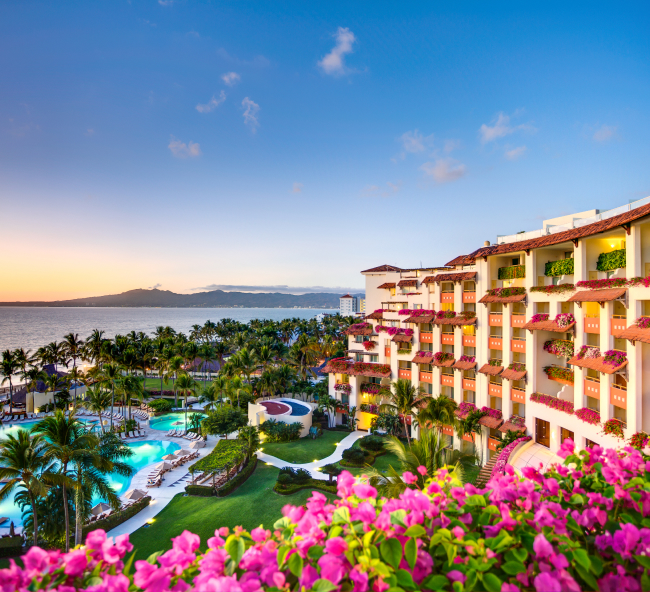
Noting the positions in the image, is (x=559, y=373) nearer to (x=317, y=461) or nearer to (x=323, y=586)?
(x=317, y=461)

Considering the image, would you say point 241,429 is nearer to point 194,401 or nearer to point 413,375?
point 413,375

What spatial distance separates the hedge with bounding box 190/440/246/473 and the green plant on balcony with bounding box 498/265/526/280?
25.0 m

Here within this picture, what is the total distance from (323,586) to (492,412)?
28.3m

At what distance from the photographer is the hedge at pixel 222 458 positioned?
2639 cm

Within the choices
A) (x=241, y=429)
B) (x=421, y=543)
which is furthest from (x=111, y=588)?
(x=241, y=429)

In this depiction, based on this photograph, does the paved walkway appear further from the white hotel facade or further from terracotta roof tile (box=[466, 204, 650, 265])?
terracotta roof tile (box=[466, 204, 650, 265])

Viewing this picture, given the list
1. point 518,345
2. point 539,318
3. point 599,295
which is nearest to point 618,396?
point 599,295

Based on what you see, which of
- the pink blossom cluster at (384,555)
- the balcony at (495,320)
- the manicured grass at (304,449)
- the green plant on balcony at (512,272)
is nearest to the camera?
the pink blossom cluster at (384,555)

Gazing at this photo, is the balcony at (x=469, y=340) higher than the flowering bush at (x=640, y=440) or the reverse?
higher

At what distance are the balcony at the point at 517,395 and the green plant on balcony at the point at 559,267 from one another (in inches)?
327

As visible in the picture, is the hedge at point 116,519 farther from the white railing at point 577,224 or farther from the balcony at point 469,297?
the white railing at point 577,224

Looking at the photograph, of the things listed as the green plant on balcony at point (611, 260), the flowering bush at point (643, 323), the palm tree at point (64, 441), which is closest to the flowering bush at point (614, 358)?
the flowering bush at point (643, 323)

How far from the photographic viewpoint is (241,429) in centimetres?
3384

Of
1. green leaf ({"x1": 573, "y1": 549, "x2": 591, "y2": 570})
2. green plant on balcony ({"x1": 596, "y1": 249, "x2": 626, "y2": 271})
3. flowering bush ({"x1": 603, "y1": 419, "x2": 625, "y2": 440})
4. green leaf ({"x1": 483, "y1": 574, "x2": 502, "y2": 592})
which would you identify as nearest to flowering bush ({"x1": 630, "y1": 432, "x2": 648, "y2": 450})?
flowering bush ({"x1": 603, "y1": 419, "x2": 625, "y2": 440})
